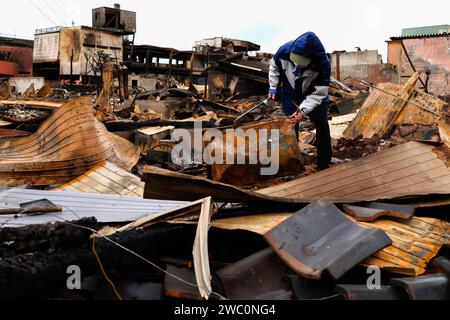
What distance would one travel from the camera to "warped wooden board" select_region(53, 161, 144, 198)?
4.09 m

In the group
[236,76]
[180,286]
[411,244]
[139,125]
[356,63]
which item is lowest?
[180,286]

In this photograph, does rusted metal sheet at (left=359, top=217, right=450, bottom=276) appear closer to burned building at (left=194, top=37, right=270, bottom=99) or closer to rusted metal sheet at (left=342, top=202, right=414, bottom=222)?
rusted metal sheet at (left=342, top=202, right=414, bottom=222)

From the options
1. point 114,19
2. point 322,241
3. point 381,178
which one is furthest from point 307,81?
point 114,19

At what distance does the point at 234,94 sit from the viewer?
653 inches

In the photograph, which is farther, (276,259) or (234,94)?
(234,94)

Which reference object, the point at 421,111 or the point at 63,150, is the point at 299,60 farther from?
the point at 421,111

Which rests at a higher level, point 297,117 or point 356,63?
point 356,63

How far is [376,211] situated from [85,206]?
190cm

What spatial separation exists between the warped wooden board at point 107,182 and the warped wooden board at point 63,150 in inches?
9.7

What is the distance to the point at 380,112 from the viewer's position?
7145 mm

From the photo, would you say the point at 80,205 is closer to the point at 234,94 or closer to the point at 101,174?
the point at 101,174

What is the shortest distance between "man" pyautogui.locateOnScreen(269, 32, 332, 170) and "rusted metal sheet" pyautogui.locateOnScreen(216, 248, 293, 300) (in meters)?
2.58

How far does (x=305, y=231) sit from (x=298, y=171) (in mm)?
2656
